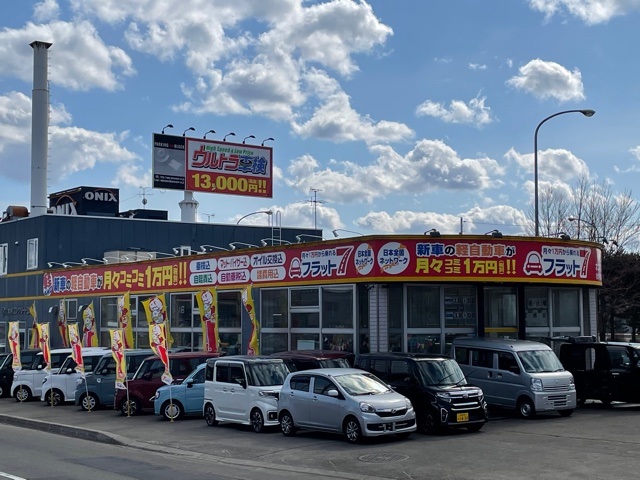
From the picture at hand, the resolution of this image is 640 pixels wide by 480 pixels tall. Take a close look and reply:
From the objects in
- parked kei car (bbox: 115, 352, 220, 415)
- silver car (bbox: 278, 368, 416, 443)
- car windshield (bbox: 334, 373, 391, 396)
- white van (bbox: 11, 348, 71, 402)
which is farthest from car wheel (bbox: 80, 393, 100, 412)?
car windshield (bbox: 334, 373, 391, 396)

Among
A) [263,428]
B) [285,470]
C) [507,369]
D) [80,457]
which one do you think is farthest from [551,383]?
[80,457]

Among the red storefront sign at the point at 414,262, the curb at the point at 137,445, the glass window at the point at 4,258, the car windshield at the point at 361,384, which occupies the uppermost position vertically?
the glass window at the point at 4,258

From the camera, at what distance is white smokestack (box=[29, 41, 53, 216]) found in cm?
4653

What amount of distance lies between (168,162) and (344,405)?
31.0 metres

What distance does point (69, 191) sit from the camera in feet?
174

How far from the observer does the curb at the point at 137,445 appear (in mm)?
14734

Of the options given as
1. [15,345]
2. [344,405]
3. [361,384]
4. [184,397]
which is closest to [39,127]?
[15,345]

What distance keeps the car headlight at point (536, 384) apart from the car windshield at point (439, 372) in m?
2.49

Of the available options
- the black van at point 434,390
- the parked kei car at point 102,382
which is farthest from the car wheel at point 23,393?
the black van at point 434,390

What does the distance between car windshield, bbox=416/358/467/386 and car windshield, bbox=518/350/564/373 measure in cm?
273

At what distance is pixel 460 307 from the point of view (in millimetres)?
26000

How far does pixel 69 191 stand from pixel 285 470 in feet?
137

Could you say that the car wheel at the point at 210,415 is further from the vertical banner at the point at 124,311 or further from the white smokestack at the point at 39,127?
the white smokestack at the point at 39,127

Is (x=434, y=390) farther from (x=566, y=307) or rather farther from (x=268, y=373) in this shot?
(x=566, y=307)
